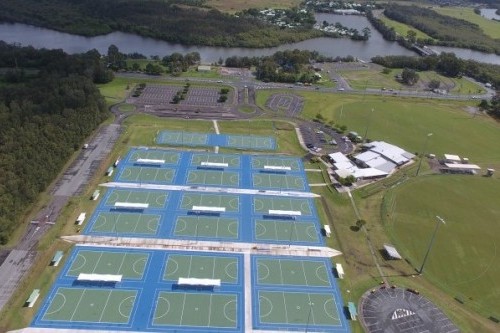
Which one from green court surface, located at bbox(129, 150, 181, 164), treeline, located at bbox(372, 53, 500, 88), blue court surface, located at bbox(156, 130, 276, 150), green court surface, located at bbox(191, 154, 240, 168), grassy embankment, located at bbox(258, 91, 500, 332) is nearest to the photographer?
grassy embankment, located at bbox(258, 91, 500, 332)

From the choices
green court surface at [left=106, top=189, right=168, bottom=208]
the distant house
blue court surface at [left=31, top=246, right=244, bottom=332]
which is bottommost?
blue court surface at [left=31, top=246, right=244, bottom=332]

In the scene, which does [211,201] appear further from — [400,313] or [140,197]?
[400,313]

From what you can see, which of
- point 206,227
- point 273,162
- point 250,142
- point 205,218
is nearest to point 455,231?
point 273,162

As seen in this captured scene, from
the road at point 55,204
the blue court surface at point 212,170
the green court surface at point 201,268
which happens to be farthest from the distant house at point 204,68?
the green court surface at point 201,268

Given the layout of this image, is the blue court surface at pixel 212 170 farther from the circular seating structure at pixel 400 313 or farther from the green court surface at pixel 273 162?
the circular seating structure at pixel 400 313

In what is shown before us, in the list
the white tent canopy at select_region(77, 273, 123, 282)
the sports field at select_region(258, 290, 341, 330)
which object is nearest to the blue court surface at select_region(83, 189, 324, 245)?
the white tent canopy at select_region(77, 273, 123, 282)

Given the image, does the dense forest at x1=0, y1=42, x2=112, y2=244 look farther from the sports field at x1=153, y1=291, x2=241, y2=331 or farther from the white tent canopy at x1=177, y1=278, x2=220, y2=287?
the white tent canopy at x1=177, y1=278, x2=220, y2=287

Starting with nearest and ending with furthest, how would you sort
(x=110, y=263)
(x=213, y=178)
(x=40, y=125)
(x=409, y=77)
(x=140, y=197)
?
(x=110, y=263), (x=140, y=197), (x=213, y=178), (x=40, y=125), (x=409, y=77)
